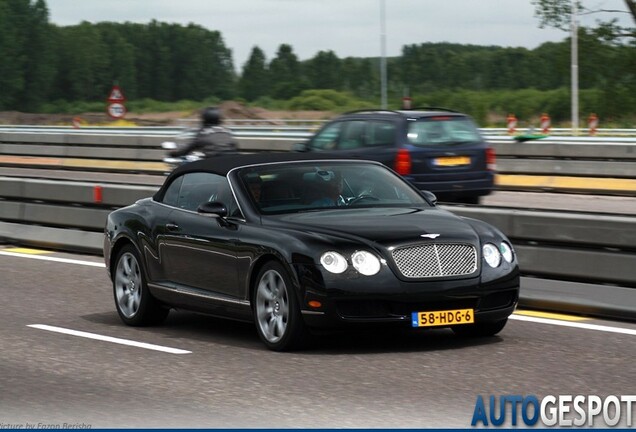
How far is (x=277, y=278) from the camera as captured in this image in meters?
9.59

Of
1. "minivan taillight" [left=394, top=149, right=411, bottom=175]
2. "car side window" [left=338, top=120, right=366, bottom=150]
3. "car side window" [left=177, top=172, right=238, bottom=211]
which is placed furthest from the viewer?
"car side window" [left=338, top=120, right=366, bottom=150]

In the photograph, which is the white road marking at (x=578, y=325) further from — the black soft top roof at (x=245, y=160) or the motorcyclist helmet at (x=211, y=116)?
the motorcyclist helmet at (x=211, y=116)

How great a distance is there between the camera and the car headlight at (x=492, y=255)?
9570 mm

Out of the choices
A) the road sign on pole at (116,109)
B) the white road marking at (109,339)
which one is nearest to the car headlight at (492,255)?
the white road marking at (109,339)

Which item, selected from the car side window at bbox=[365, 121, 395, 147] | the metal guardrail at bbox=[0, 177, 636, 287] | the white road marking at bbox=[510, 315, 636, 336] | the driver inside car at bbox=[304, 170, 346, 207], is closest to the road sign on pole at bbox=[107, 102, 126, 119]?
the car side window at bbox=[365, 121, 395, 147]

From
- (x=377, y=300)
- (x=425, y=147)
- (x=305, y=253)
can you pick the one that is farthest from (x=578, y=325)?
(x=425, y=147)

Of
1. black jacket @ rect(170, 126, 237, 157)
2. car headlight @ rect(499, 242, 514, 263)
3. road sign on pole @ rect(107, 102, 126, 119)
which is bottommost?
road sign on pole @ rect(107, 102, 126, 119)

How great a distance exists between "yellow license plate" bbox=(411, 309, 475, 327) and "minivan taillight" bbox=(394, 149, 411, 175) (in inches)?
445

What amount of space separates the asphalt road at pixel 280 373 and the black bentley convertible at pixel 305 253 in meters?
0.26

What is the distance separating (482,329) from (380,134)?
11.3 metres

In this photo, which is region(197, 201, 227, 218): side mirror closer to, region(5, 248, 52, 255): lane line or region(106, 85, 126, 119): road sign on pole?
region(5, 248, 52, 255): lane line

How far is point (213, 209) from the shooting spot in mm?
10227

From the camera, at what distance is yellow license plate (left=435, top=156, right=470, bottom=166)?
2098 centimetres

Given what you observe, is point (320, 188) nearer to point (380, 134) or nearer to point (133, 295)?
point (133, 295)
